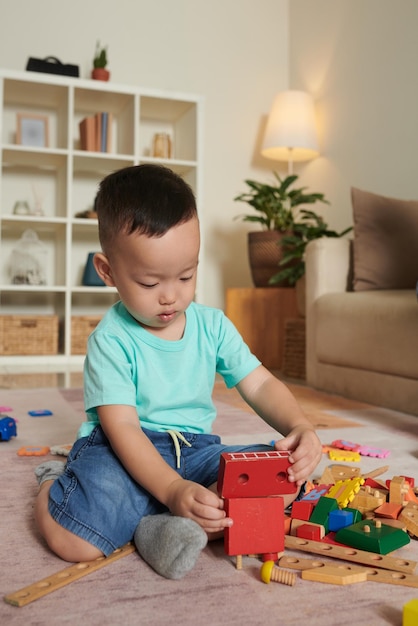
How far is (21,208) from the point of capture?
143 inches

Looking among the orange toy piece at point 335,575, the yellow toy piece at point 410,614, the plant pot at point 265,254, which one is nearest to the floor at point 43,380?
the plant pot at point 265,254

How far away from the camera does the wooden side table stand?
3443 millimetres

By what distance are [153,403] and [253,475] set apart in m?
0.23

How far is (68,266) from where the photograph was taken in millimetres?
3520

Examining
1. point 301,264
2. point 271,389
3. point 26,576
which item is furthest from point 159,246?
point 301,264

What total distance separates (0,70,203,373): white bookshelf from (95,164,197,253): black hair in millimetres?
2597

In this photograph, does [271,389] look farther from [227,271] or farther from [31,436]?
[227,271]

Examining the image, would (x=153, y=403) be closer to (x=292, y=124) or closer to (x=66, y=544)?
(x=66, y=544)

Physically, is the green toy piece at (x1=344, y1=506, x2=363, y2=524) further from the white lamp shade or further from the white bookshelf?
the white lamp shade

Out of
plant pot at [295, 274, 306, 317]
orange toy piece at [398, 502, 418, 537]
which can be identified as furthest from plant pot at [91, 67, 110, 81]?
orange toy piece at [398, 502, 418, 537]

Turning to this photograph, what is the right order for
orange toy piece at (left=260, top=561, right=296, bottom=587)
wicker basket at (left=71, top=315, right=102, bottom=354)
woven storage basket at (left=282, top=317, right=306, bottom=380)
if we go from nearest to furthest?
orange toy piece at (left=260, top=561, right=296, bottom=587), woven storage basket at (left=282, top=317, right=306, bottom=380), wicker basket at (left=71, top=315, right=102, bottom=354)

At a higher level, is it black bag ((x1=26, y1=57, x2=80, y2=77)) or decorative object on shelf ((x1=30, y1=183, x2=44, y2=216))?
black bag ((x1=26, y1=57, x2=80, y2=77))

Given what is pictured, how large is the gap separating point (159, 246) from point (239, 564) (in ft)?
1.35

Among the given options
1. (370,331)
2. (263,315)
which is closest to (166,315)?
(370,331)
